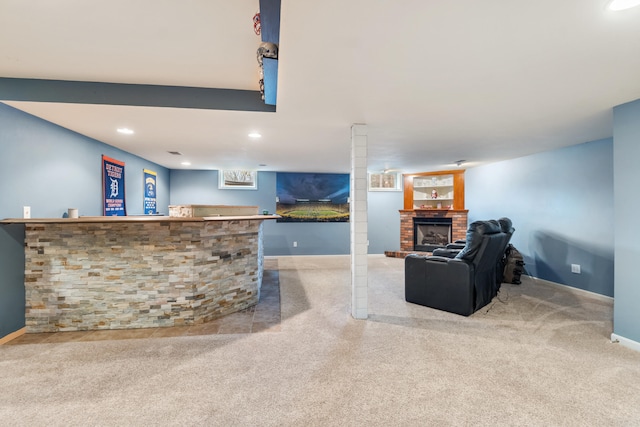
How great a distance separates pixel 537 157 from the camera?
4707mm

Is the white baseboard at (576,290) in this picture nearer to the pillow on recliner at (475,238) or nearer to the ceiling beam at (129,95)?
the pillow on recliner at (475,238)

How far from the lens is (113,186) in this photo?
13.8 ft

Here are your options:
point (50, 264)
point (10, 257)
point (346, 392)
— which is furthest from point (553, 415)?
point (10, 257)

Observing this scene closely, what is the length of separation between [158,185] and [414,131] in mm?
5359

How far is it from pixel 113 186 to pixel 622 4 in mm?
5487

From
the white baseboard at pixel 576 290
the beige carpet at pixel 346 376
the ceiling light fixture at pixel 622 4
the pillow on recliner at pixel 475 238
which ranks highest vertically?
the ceiling light fixture at pixel 622 4

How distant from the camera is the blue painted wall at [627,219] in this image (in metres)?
2.43

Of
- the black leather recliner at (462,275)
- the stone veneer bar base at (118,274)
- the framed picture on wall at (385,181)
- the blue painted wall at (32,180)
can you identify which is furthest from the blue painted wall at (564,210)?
the blue painted wall at (32,180)

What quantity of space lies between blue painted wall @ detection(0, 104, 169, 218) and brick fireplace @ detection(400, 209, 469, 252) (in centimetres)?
613

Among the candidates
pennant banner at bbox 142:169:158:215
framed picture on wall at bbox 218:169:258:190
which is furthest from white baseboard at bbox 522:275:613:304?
pennant banner at bbox 142:169:158:215

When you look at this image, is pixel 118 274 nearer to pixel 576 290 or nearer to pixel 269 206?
pixel 269 206

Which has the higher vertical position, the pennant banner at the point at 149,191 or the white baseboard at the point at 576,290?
the pennant banner at the point at 149,191

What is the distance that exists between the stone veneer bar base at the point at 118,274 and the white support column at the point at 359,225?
5.32 ft

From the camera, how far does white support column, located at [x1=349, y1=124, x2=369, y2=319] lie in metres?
3.14
